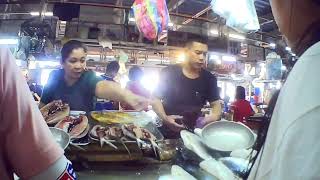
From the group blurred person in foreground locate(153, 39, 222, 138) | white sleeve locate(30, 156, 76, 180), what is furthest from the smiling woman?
white sleeve locate(30, 156, 76, 180)

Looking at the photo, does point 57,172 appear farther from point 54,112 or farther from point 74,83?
point 74,83

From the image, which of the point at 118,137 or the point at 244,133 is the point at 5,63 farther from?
the point at 244,133

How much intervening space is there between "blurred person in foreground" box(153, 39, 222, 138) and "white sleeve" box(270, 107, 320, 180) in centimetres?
276

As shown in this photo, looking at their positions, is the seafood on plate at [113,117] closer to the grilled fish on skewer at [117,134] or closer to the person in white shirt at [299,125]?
the grilled fish on skewer at [117,134]

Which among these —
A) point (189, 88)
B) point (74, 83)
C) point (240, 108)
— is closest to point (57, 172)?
point (74, 83)

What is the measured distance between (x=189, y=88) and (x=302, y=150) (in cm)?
303

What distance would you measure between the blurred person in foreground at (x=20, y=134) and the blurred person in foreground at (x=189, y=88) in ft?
8.23

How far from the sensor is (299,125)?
62 cm

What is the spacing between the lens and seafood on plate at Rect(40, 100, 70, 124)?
2299 mm

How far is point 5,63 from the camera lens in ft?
3.00

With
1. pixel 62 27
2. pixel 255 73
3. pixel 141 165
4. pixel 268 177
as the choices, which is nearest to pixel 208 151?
pixel 141 165

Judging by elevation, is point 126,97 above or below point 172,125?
above

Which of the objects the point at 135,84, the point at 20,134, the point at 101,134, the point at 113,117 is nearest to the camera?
the point at 20,134

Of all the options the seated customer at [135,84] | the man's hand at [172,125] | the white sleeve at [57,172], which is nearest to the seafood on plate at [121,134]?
the man's hand at [172,125]
